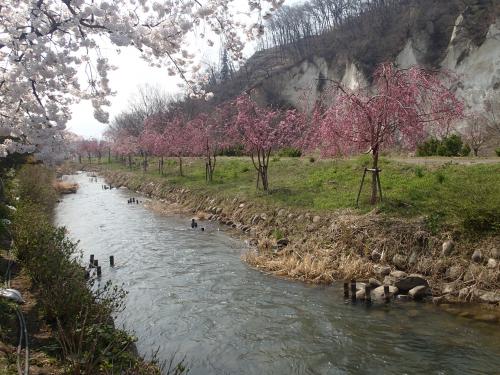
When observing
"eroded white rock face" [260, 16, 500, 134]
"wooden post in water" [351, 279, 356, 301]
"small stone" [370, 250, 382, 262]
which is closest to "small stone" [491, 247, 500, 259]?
"small stone" [370, 250, 382, 262]

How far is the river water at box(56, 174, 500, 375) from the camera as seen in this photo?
736 cm

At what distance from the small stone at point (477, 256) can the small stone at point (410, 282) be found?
1.29m

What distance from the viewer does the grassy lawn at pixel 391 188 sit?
38.8 feet

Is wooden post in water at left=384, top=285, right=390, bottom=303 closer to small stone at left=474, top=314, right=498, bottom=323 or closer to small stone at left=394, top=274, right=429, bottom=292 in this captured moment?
small stone at left=394, top=274, right=429, bottom=292

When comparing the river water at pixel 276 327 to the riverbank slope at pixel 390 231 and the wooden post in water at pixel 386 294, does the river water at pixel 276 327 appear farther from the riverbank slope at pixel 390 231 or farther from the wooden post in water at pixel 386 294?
the riverbank slope at pixel 390 231

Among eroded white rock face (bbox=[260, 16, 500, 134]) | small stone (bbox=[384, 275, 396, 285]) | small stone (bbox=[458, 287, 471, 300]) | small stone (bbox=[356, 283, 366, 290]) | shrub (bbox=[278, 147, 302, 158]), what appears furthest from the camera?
shrub (bbox=[278, 147, 302, 158])

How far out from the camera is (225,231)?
18375 mm

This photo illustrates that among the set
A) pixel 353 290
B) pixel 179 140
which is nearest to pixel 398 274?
pixel 353 290

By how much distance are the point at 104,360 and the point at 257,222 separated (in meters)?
13.0

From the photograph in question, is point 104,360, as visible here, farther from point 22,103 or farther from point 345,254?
point 345,254

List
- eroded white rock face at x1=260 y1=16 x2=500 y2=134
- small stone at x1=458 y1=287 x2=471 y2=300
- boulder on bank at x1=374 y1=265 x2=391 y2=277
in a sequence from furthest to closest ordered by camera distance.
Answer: eroded white rock face at x1=260 y1=16 x2=500 y2=134, boulder on bank at x1=374 y1=265 x2=391 y2=277, small stone at x1=458 y1=287 x2=471 y2=300

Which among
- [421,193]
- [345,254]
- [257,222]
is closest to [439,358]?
[345,254]

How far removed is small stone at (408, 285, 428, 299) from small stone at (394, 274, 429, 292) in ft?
0.48

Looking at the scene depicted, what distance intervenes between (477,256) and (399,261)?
6.33 feet
